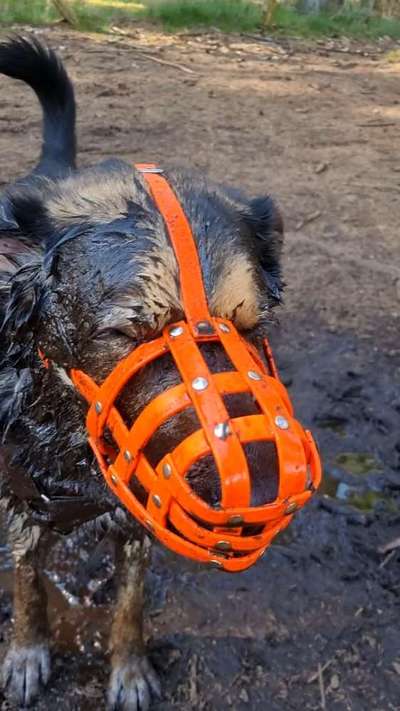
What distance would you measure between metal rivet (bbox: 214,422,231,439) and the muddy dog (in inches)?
2.8

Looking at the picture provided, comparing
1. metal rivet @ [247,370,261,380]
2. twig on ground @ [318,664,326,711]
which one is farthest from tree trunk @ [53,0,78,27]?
metal rivet @ [247,370,261,380]

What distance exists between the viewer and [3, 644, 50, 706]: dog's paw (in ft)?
8.41

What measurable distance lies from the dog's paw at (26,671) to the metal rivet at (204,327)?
155 centimetres

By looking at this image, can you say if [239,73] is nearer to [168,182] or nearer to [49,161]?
[49,161]

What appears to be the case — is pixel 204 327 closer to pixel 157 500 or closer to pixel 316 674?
pixel 157 500

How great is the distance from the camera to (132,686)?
256 cm

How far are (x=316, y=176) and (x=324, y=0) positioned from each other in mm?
9169

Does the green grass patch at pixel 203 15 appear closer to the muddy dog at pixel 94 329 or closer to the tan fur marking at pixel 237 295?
the muddy dog at pixel 94 329

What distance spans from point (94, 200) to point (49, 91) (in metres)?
1.69

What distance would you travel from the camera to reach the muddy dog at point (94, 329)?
1.76 m

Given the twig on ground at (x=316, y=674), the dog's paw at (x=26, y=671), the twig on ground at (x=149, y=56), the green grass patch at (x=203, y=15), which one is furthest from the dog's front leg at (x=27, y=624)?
the green grass patch at (x=203, y=15)

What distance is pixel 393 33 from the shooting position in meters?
13.6

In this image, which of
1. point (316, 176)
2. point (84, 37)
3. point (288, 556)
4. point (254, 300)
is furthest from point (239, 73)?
point (254, 300)

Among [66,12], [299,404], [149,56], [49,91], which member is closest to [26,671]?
[299,404]
